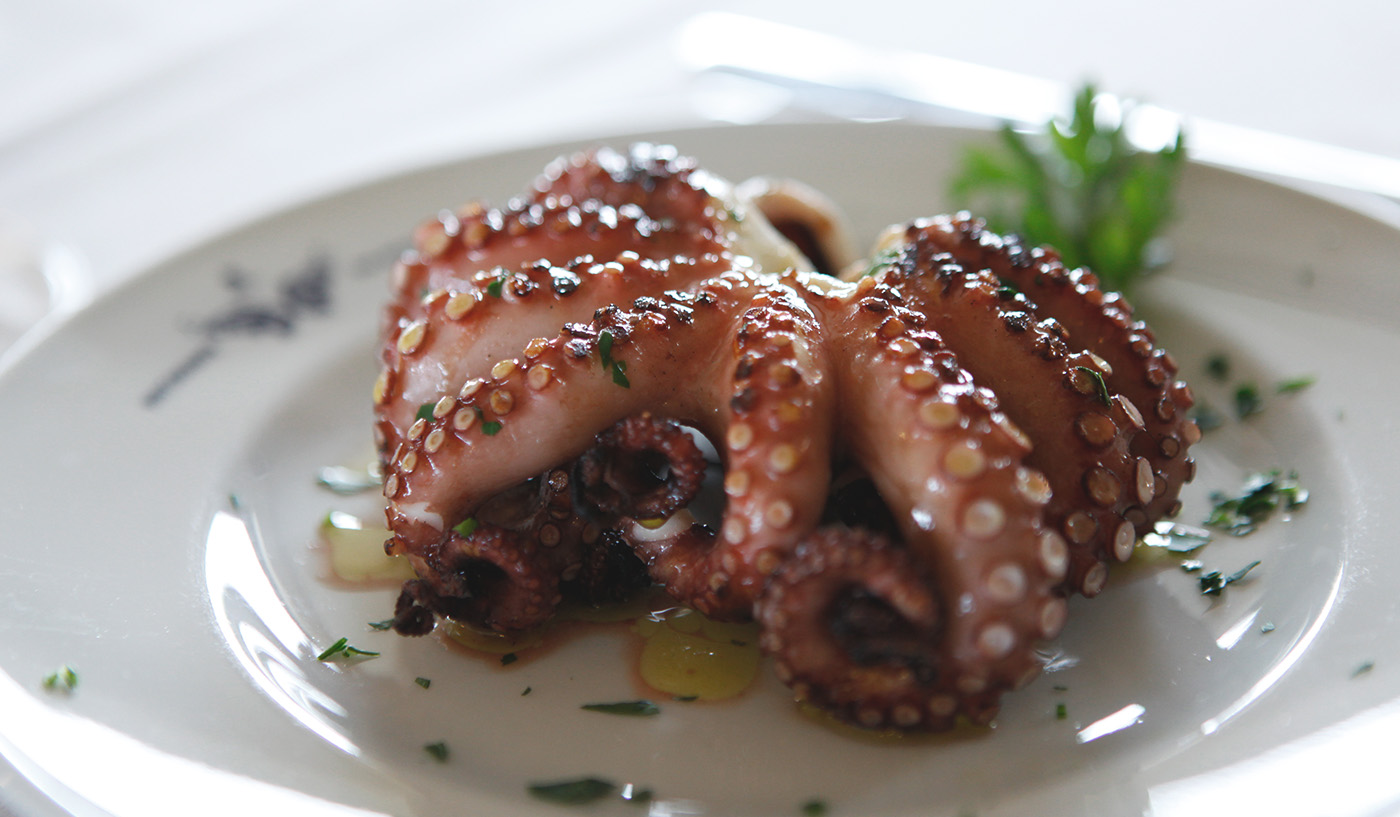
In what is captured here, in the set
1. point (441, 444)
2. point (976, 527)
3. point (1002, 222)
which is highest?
point (1002, 222)

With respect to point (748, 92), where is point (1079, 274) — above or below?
below

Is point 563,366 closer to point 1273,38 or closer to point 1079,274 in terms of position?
point 1079,274

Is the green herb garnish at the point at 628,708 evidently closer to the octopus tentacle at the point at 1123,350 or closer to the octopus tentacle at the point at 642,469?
the octopus tentacle at the point at 642,469

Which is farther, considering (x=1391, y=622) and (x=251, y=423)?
(x=251, y=423)

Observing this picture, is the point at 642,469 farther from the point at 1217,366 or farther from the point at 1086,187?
the point at 1086,187

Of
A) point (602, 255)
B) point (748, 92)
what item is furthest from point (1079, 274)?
point (748, 92)

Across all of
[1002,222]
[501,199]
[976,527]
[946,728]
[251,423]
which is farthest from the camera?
[501,199]

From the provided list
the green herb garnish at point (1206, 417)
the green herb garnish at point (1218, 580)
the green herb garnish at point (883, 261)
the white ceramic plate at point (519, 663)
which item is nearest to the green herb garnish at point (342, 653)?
the white ceramic plate at point (519, 663)
